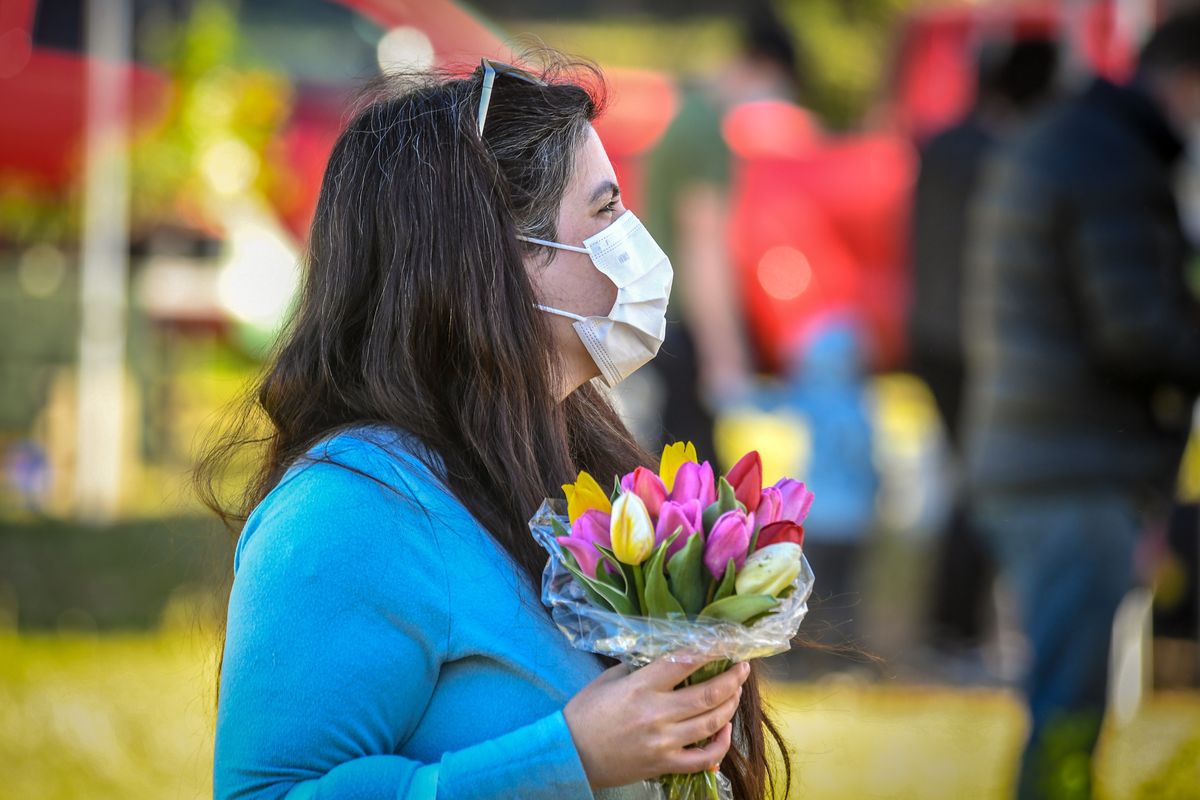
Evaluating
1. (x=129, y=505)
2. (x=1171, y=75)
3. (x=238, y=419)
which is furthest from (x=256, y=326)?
(x=238, y=419)

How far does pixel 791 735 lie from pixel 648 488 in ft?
10.1

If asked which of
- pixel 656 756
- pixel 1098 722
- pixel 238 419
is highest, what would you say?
pixel 238 419

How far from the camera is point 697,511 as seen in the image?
1.53m

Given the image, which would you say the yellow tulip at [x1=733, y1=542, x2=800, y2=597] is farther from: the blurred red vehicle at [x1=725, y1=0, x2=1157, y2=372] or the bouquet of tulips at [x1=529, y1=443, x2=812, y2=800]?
the blurred red vehicle at [x1=725, y1=0, x2=1157, y2=372]

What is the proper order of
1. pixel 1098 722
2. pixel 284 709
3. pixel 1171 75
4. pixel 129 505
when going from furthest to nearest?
pixel 129 505 < pixel 1171 75 < pixel 1098 722 < pixel 284 709

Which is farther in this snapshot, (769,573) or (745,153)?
(745,153)

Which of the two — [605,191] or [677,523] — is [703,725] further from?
[605,191]

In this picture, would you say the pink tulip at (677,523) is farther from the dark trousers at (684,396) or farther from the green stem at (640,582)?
the dark trousers at (684,396)

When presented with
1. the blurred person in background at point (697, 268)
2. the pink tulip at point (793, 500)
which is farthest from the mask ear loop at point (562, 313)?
the blurred person in background at point (697, 268)

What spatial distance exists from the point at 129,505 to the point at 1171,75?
13.8ft

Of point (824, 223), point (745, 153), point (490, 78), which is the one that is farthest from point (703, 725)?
point (745, 153)

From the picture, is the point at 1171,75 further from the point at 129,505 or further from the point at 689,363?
the point at 129,505

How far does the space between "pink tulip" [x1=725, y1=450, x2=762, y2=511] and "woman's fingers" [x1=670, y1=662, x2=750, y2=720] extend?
18 centimetres

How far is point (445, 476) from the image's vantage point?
1674mm
